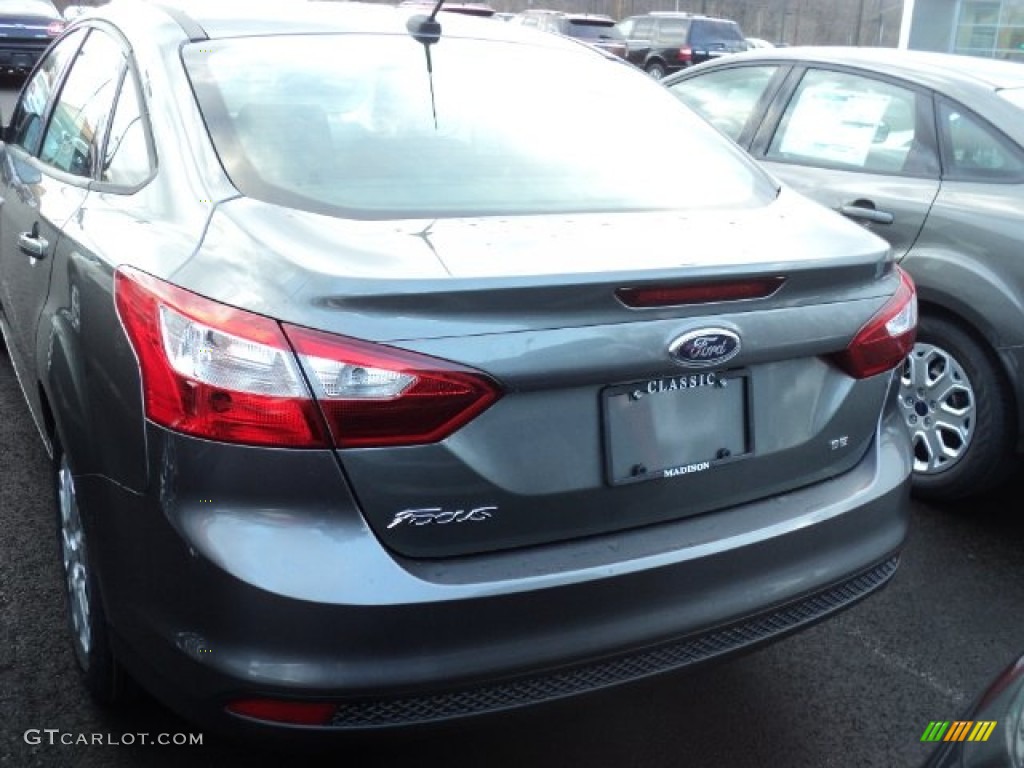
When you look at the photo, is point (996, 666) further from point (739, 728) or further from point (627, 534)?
point (627, 534)

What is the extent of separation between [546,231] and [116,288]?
87cm

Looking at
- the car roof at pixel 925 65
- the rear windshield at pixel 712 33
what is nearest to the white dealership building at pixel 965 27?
the rear windshield at pixel 712 33

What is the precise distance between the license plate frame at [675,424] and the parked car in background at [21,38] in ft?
59.8

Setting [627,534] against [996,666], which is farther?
[996,666]

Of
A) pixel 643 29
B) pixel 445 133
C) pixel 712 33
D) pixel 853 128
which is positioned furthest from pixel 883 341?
pixel 643 29

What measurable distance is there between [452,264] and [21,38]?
18751 millimetres

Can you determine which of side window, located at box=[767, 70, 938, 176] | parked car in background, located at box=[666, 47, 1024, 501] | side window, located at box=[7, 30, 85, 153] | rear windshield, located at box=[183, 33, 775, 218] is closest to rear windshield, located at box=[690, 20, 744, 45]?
side window, located at box=[767, 70, 938, 176]

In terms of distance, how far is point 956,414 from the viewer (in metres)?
3.92

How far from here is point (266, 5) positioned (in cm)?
299

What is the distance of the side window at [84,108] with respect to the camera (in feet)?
9.35

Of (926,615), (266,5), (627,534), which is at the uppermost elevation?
(266,5)

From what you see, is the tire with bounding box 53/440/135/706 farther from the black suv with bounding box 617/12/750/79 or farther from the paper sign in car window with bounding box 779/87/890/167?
the black suv with bounding box 617/12/750/79

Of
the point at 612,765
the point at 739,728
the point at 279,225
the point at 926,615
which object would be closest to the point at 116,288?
the point at 279,225

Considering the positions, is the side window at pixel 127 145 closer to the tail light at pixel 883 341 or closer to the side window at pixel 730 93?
the tail light at pixel 883 341
